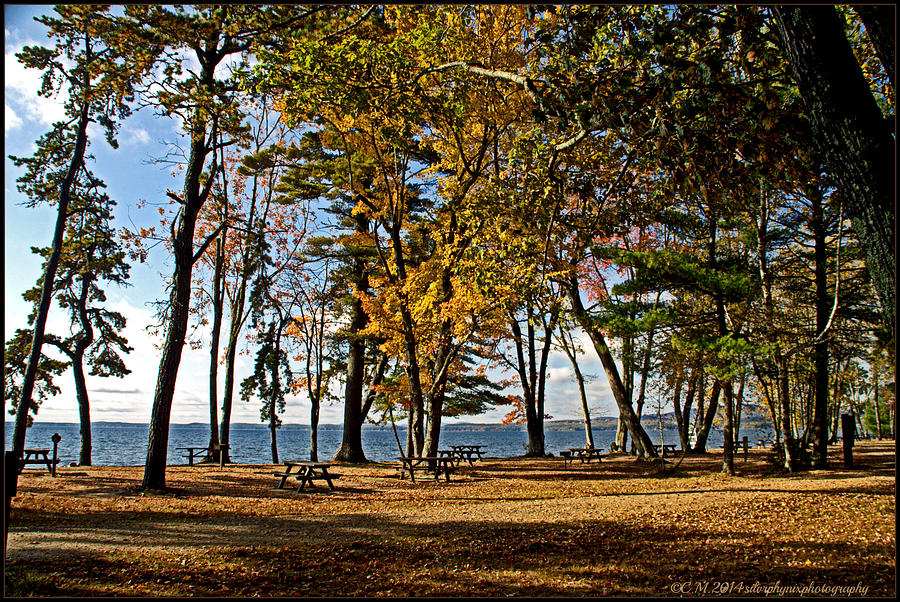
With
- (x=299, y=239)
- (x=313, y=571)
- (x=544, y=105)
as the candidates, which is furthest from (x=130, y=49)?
(x=299, y=239)

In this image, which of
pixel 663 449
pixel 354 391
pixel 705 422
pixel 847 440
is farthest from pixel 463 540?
pixel 705 422

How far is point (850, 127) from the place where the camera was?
368 cm

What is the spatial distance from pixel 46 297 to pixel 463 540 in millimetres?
11980

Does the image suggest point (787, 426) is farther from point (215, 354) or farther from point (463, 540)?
point (215, 354)

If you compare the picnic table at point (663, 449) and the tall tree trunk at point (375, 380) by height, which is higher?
the tall tree trunk at point (375, 380)

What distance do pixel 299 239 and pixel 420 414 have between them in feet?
33.3

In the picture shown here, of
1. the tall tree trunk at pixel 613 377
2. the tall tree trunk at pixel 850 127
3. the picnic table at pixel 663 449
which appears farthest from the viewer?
the picnic table at pixel 663 449

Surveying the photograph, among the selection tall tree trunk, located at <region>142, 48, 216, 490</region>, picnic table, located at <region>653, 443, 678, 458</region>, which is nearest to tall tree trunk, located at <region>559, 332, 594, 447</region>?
picnic table, located at <region>653, 443, 678, 458</region>

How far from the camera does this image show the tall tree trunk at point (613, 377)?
1527cm

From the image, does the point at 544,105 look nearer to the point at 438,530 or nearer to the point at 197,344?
the point at 438,530

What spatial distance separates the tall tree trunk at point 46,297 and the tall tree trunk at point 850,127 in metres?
14.5

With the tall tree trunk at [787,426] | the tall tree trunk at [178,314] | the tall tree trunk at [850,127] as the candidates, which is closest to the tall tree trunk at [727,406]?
the tall tree trunk at [787,426]

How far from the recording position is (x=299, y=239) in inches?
855

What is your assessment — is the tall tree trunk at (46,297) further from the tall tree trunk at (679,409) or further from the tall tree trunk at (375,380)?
the tall tree trunk at (679,409)
